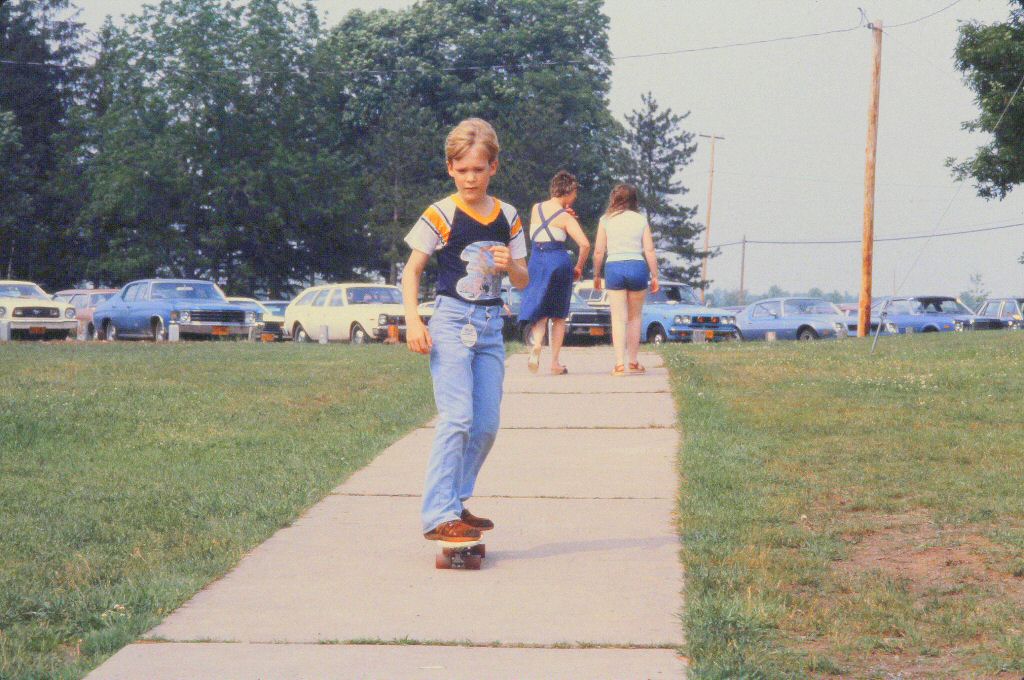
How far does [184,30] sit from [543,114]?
44.4ft

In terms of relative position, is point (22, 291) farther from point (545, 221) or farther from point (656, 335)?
point (545, 221)

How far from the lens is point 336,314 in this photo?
2620cm

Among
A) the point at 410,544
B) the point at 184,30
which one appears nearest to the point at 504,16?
the point at 184,30

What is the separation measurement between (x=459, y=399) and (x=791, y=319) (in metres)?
26.5

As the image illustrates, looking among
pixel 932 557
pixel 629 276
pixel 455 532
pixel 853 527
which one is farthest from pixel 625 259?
pixel 455 532

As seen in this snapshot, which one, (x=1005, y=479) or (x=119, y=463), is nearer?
(x=1005, y=479)

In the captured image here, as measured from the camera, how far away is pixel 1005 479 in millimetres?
6676

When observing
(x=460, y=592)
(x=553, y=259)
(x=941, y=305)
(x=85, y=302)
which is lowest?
(x=460, y=592)

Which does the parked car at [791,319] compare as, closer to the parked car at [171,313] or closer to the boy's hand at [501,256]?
the parked car at [171,313]

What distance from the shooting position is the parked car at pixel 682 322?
2645cm

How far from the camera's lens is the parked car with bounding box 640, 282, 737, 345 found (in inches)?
1041

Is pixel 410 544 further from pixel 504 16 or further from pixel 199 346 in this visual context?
pixel 504 16

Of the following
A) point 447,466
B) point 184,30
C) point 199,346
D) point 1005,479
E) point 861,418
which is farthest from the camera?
point 184,30

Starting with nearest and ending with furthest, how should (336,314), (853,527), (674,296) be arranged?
(853,527), (336,314), (674,296)
